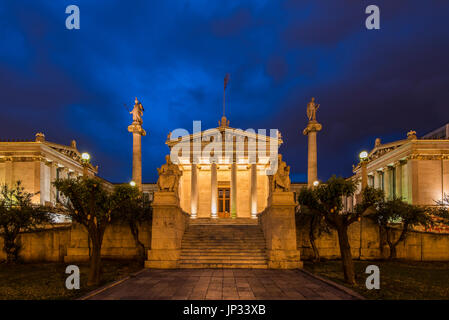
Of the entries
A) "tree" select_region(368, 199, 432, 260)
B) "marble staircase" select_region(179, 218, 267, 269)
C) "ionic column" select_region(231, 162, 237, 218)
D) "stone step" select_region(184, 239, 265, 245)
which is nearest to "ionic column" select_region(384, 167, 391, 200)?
"ionic column" select_region(231, 162, 237, 218)

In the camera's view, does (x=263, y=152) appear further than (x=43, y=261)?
Yes

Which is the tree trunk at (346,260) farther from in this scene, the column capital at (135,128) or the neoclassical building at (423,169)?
the neoclassical building at (423,169)

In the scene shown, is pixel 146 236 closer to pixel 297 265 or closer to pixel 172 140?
pixel 297 265

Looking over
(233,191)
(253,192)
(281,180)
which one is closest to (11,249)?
(281,180)

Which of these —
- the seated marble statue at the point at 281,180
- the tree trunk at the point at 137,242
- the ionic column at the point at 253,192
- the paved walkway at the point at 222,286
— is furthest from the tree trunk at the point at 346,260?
the ionic column at the point at 253,192

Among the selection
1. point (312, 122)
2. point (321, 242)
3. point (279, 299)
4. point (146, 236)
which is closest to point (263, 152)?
point (312, 122)

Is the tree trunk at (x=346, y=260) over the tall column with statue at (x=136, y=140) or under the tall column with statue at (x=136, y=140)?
under

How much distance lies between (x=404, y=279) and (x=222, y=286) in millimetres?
7489

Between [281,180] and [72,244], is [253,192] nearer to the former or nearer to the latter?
[281,180]

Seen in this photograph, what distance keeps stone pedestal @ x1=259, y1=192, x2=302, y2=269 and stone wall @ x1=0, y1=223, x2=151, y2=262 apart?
7.54 meters

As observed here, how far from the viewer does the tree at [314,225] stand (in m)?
16.1

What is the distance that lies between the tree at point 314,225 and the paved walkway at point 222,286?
4.13 meters

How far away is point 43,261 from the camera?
17.2 metres

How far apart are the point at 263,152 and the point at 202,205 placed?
1049 cm
